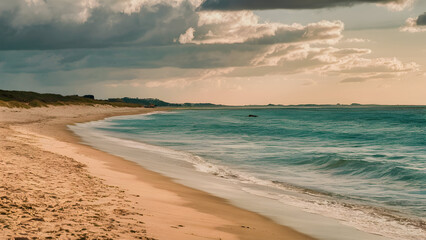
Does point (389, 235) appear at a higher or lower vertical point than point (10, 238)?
lower

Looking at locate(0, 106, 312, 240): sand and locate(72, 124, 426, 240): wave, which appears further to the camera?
locate(72, 124, 426, 240): wave

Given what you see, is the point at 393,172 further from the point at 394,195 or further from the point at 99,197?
the point at 99,197

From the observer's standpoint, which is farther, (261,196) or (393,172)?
(393,172)

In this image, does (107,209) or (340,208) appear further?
(340,208)

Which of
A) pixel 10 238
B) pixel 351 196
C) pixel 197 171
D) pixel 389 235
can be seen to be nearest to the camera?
pixel 10 238

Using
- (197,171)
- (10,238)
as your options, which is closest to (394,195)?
(197,171)

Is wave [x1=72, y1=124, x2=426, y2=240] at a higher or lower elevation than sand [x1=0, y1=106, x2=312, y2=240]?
lower

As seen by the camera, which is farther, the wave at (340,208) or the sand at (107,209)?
the wave at (340,208)

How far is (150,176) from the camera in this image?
1706 cm

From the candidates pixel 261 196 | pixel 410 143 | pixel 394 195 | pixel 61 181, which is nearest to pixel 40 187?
pixel 61 181

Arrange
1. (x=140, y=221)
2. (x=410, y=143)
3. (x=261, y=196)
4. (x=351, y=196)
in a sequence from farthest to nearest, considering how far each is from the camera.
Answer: (x=410, y=143), (x=351, y=196), (x=261, y=196), (x=140, y=221)

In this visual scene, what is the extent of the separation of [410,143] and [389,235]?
36.7 meters

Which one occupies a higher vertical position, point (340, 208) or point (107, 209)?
point (107, 209)

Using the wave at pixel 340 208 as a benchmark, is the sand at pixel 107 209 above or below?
above
